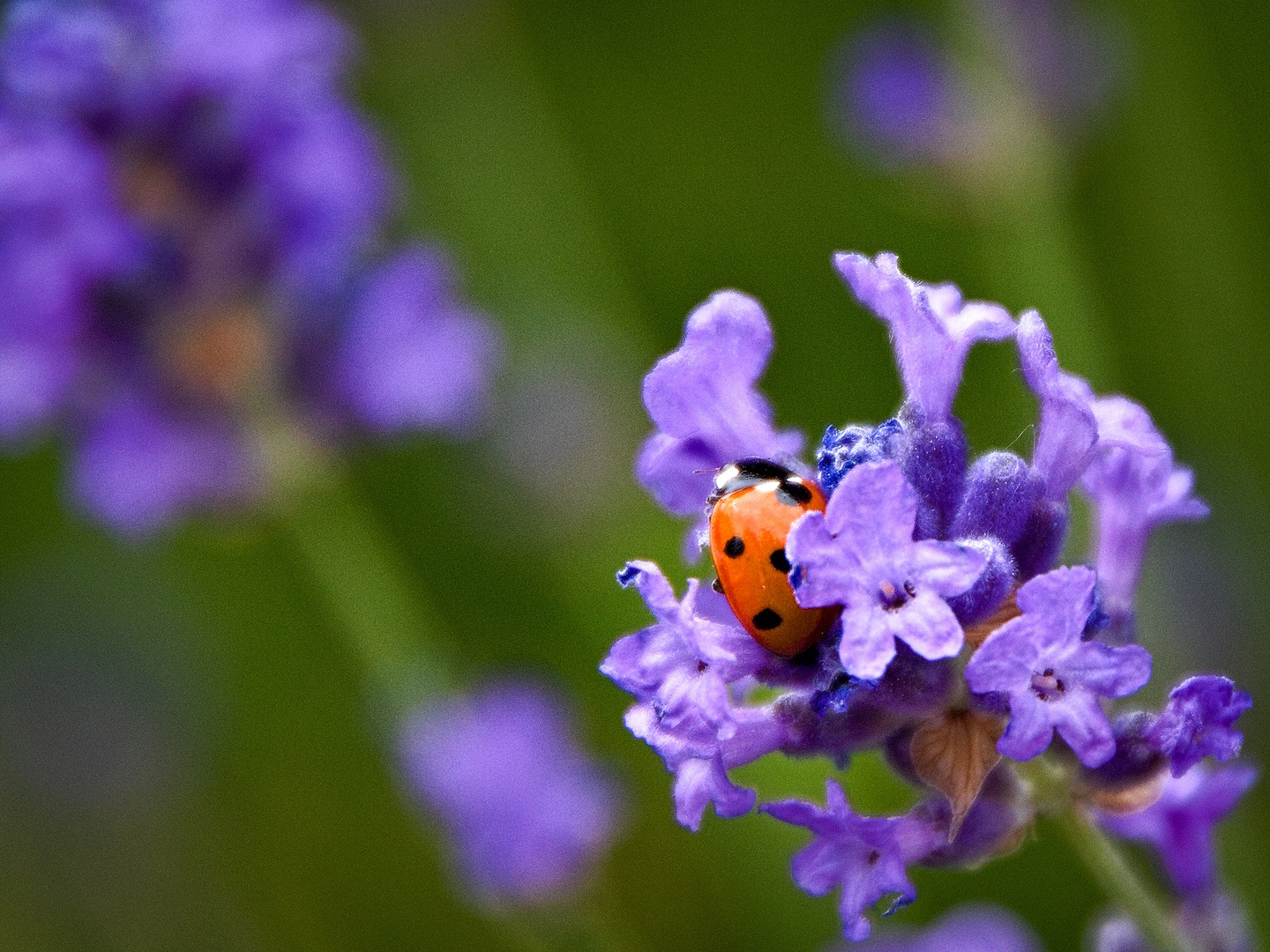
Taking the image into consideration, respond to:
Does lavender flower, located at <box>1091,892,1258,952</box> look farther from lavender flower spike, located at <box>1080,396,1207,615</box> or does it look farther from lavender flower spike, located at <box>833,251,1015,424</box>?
lavender flower spike, located at <box>833,251,1015,424</box>

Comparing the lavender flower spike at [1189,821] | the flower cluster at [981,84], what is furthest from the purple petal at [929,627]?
the flower cluster at [981,84]

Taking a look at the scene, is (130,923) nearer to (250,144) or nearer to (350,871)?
(350,871)

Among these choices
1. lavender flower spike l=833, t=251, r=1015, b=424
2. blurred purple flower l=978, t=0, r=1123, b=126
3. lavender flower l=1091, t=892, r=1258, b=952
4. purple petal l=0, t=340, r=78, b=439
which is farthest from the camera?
blurred purple flower l=978, t=0, r=1123, b=126

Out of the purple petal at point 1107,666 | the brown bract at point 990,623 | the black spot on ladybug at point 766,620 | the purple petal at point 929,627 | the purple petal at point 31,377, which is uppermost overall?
the purple petal at point 31,377

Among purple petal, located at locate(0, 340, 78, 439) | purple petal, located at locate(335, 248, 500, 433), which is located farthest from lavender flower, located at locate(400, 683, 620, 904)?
purple petal, located at locate(0, 340, 78, 439)

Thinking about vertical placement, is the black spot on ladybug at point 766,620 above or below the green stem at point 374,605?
above

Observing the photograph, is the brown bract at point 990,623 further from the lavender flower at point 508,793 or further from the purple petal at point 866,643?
the lavender flower at point 508,793
